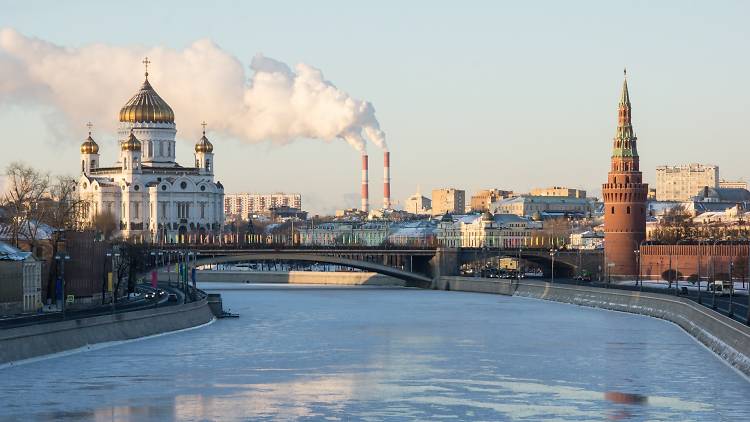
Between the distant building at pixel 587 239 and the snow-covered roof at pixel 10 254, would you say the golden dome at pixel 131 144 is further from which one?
the snow-covered roof at pixel 10 254

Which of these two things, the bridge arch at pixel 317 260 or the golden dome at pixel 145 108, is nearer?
the bridge arch at pixel 317 260

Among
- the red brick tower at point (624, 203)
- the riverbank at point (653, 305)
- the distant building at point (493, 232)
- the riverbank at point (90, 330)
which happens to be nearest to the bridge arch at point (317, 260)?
the riverbank at point (653, 305)

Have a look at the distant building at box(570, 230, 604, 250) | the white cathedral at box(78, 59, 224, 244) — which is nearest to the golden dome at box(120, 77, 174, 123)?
the white cathedral at box(78, 59, 224, 244)

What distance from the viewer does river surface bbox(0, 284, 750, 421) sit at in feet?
141

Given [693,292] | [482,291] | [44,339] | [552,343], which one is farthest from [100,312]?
[482,291]

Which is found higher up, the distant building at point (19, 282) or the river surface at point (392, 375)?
the distant building at point (19, 282)

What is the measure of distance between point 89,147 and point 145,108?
872 centimetres

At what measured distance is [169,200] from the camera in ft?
522

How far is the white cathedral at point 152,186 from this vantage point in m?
158

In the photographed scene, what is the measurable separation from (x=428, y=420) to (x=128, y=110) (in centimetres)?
12284

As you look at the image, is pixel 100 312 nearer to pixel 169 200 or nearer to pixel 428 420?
pixel 428 420

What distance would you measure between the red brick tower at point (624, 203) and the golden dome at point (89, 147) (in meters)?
60.4

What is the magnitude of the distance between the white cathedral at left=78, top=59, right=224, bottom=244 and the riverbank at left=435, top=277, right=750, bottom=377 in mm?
46070

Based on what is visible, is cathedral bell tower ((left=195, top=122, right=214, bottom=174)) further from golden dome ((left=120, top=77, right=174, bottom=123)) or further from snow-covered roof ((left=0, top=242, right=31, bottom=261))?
snow-covered roof ((left=0, top=242, right=31, bottom=261))
